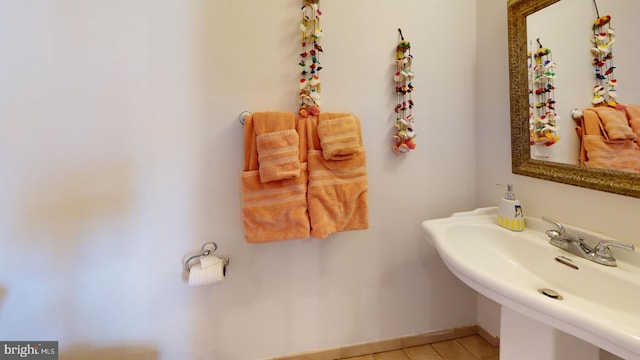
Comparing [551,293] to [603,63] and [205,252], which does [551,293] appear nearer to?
[603,63]

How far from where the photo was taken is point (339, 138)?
1.22m

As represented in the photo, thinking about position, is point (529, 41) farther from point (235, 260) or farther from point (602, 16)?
point (235, 260)

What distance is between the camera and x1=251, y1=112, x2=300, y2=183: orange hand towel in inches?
45.9

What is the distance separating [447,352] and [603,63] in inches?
56.2

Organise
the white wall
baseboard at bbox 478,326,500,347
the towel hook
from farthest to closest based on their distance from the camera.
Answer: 1. baseboard at bbox 478,326,500,347
2. the towel hook
3. the white wall

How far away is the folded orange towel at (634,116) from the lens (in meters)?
0.91

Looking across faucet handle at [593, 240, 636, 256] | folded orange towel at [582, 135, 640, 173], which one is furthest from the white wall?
faucet handle at [593, 240, 636, 256]

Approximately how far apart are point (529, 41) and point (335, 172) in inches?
38.9

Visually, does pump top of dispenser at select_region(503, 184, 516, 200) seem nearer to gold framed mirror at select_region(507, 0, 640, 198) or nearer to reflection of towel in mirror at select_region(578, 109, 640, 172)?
gold framed mirror at select_region(507, 0, 640, 198)

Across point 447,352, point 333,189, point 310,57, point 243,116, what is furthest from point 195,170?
point 447,352

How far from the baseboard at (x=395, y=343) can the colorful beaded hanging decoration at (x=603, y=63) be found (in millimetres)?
1217

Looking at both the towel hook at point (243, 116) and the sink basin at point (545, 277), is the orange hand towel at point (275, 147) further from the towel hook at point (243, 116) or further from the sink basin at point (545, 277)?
the sink basin at point (545, 277)

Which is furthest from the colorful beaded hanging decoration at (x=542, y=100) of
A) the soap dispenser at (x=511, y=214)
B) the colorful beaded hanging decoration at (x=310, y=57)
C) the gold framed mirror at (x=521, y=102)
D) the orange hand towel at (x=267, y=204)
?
the orange hand towel at (x=267, y=204)

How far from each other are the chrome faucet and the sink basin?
2 centimetres
